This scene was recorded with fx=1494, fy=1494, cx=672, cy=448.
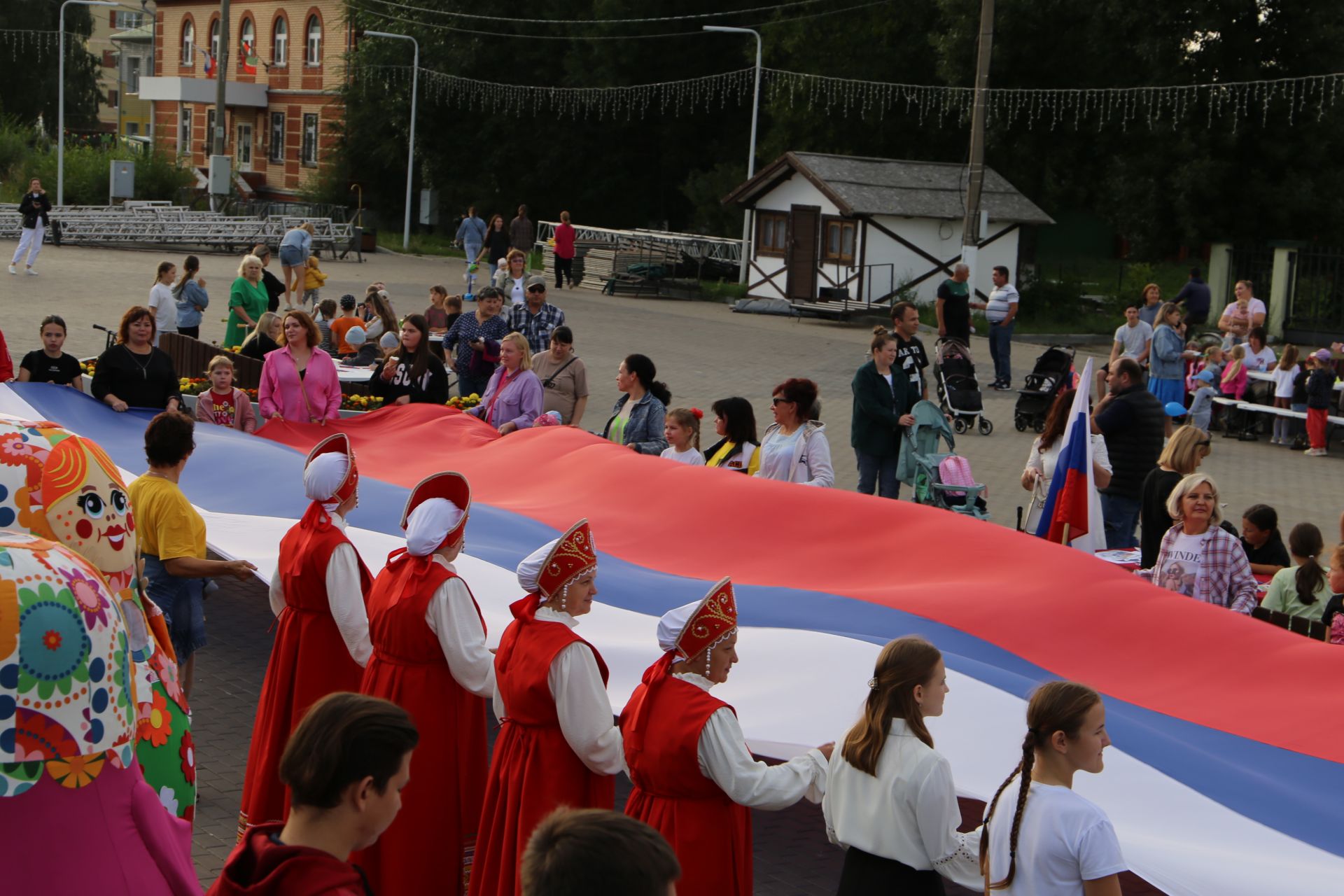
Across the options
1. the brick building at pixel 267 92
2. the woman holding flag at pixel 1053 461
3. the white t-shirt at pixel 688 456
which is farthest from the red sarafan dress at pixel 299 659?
the brick building at pixel 267 92

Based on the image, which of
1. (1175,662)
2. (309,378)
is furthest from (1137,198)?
(1175,662)

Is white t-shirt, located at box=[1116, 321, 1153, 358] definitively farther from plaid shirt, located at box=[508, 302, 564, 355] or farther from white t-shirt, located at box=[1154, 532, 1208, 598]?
white t-shirt, located at box=[1154, 532, 1208, 598]

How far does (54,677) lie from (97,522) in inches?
35.7

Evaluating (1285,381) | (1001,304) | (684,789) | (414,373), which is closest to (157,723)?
(684,789)

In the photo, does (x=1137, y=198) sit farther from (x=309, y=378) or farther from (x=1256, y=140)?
(x=309, y=378)

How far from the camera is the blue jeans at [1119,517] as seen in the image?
10.9 metres

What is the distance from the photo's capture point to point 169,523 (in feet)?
21.7

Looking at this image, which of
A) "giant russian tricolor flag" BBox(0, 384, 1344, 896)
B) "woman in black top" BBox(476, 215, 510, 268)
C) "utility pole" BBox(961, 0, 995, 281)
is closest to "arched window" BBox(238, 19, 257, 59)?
"woman in black top" BBox(476, 215, 510, 268)

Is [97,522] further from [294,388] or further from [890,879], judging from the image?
[294,388]

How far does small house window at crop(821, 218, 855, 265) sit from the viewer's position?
31234mm

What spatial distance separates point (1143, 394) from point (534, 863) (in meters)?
9.20

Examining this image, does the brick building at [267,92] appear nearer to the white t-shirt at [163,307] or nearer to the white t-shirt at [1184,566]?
Result: the white t-shirt at [163,307]

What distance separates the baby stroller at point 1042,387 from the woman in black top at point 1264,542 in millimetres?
8851

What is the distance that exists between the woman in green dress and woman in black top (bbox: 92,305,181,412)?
5.80 m
